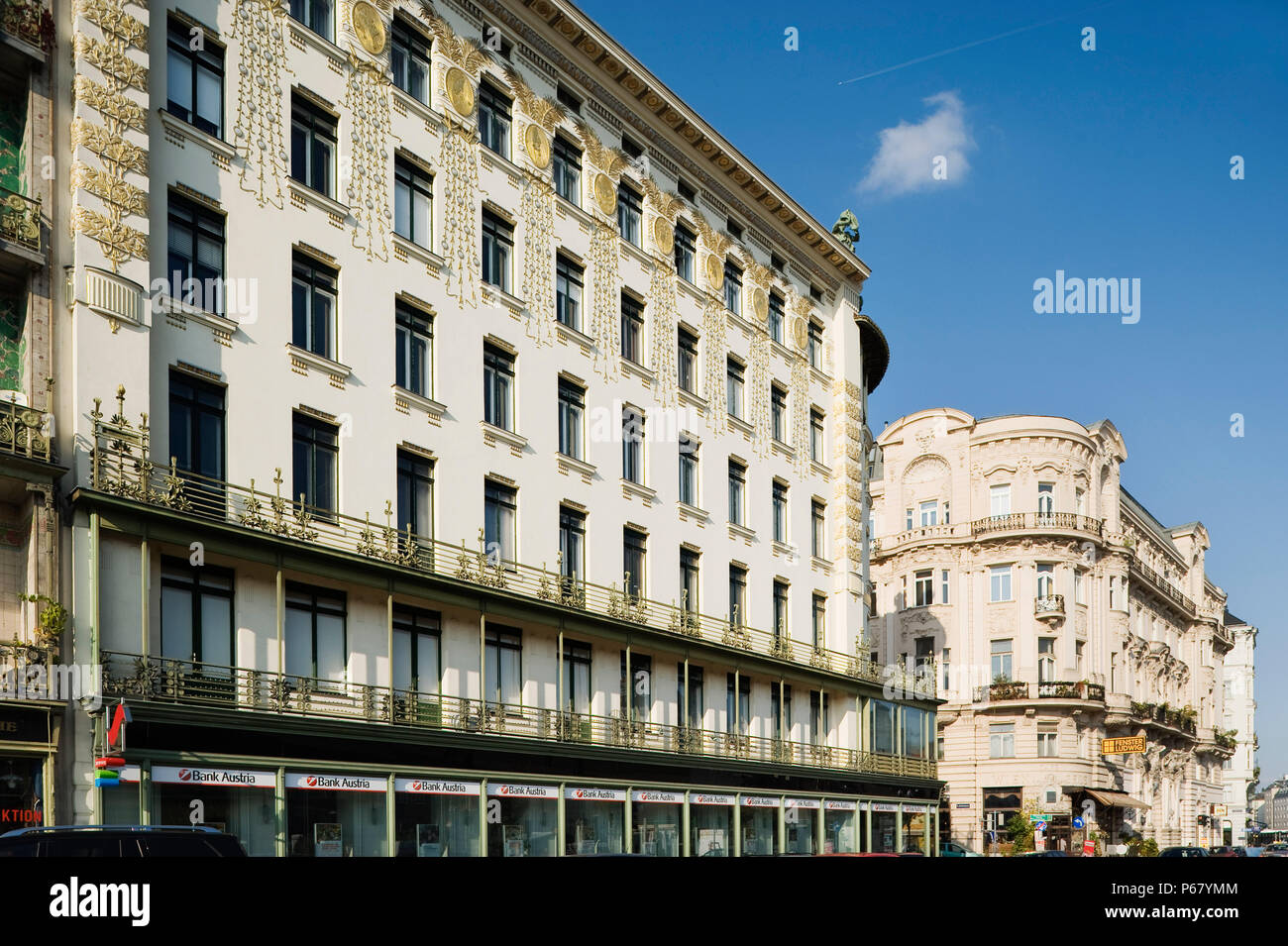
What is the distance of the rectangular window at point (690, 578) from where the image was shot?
42438 mm

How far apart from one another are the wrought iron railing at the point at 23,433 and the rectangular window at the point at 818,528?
31812mm

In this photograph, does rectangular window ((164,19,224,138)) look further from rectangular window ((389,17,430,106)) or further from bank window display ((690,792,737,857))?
bank window display ((690,792,737,857))

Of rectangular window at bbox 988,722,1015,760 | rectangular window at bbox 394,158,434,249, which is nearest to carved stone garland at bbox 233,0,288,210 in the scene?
rectangular window at bbox 394,158,434,249

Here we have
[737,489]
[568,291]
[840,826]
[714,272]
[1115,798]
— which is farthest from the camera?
[1115,798]

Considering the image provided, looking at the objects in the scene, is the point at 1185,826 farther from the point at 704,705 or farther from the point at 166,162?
the point at 166,162

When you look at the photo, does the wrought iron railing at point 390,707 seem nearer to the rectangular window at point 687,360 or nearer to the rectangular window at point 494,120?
the rectangular window at point 687,360

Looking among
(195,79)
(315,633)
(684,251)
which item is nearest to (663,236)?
(684,251)

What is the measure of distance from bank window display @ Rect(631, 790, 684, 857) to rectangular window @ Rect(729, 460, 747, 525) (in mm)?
10664

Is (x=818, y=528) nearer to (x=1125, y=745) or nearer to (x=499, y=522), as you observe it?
(x=499, y=522)

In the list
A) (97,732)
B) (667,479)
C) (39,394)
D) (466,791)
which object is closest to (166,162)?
(39,394)

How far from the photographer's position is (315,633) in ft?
94.9

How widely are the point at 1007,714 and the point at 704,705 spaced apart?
126 ft

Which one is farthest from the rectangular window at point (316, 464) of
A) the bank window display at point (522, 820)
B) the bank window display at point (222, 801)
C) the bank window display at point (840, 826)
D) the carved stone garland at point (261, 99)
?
the bank window display at point (840, 826)

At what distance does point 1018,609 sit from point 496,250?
4931cm
